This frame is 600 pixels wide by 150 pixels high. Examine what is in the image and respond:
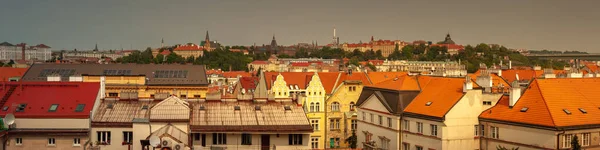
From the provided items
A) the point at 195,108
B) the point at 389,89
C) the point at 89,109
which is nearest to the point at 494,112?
the point at 389,89

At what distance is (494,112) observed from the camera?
43812 millimetres

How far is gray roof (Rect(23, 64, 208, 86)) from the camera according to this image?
66.2 m

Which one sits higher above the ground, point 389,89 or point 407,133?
point 389,89

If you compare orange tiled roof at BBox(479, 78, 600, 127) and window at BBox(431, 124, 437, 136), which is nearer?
orange tiled roof at BBox(479, 78, 600, 127)

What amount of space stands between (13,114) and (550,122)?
2995cm

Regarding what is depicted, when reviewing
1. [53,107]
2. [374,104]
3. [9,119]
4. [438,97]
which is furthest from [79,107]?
[438,97]

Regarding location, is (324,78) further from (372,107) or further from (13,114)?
(13,114)

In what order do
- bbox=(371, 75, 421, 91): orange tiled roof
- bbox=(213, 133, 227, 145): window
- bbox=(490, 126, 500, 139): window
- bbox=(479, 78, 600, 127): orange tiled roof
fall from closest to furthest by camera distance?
bbox=(213, 133, 227, 145): window, bbox=(479, 78, 600, 127): orange tiled roof, bbox=(490, 126, 500, 139): window, bbox=(371, 75, 421, 91): orange tiled roof

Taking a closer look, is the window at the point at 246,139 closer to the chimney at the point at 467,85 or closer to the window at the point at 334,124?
the chimney at the point at 467,85

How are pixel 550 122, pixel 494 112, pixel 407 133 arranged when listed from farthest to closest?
1. pixel 407 133
2. pixel 494 112
3. pixel 550 122

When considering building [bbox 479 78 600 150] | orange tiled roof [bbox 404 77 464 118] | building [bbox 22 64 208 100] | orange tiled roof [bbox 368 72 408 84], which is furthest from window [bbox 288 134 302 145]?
orange tiled roof [bbox 368 72 408 84]

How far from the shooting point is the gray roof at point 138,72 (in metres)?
66.2

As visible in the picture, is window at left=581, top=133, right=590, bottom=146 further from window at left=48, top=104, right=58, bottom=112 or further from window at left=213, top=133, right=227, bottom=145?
window at left=48, top=104, right=58, bottom=112

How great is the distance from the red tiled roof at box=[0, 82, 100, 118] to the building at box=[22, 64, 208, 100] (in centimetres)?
2299
